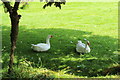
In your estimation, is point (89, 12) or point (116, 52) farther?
point (89, 12)

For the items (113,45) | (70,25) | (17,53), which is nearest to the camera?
(17,53)

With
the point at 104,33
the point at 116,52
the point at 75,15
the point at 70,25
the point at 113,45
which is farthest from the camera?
the point at 75,15

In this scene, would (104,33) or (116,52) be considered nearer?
(116,52)

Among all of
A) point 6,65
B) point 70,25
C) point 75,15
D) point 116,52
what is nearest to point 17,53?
point 6,65

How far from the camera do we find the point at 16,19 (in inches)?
178

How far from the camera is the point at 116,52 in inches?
309

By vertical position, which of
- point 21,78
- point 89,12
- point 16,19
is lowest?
point 89,12

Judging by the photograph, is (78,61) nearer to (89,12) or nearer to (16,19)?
(16,19)

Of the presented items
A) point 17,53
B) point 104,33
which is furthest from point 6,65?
point 104,33

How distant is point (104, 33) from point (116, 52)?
3.80 meters

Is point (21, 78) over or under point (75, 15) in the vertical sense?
over

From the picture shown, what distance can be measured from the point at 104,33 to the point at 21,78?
793 cm

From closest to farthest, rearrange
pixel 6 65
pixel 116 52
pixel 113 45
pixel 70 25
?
1. pixel 6 65
2. pixel 116 52
3. pixel 113 45
4. pixel 70 25

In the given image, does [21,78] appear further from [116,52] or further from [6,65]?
[116,52]
